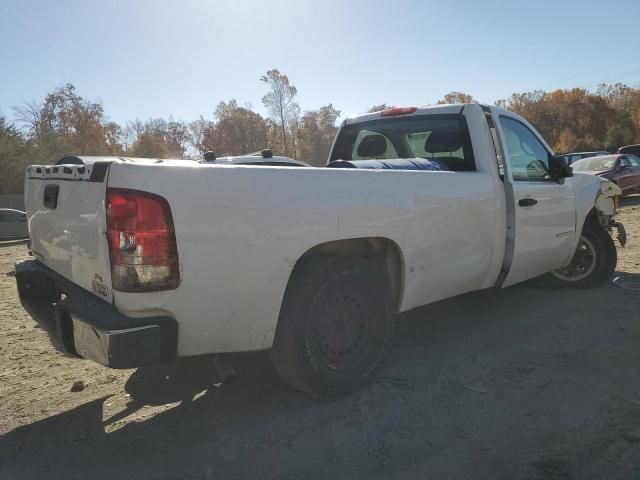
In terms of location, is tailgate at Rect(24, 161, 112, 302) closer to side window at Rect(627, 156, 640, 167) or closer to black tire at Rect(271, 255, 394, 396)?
black tire at Rect(271, 255, 394, 396)

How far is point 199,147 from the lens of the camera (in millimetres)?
68562

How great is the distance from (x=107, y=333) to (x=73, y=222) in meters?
0.75

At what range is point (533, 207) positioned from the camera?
4.40 meters

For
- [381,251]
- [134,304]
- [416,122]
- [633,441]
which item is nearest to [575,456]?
[633,441]

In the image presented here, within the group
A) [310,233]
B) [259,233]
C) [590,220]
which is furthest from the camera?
[590,220]

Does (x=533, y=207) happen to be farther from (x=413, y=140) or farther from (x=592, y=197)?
(x=592, y=197)

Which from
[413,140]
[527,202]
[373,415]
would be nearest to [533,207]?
[527,202]

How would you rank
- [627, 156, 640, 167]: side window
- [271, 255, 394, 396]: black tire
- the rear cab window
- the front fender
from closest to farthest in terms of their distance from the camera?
[271, 255, 394, 396]: black tire, the rear cab window, the front fender, [627, 156, 640, 167]: side window

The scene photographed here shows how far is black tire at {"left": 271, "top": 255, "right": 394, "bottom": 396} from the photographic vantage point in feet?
9.29

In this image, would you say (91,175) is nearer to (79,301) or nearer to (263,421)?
(79,301)

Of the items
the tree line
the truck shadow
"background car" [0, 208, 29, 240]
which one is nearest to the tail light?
the truck shadow

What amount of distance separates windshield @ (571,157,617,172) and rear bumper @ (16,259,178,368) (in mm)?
16557

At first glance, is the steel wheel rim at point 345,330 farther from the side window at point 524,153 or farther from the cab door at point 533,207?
the side window at point 524,153

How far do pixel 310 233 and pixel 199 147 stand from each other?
69.0m
